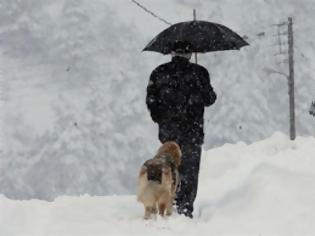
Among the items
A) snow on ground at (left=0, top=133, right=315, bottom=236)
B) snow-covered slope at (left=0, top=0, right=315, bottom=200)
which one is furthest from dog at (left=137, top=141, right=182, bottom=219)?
snow-covered slope at (left=0, top=0, right=315, bottom=200)

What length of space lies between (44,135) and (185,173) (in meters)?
61.0

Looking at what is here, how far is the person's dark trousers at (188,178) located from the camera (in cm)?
727

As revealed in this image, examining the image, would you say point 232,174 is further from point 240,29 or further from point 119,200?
point 240,29

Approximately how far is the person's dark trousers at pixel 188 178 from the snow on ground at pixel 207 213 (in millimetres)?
192

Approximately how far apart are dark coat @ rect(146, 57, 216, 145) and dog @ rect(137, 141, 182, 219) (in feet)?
1.74

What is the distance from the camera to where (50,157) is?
6425 cm

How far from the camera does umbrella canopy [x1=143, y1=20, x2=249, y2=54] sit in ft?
24.2

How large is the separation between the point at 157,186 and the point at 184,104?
3.44ft

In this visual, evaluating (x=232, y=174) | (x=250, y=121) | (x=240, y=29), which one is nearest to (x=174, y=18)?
(x=240, y=29)

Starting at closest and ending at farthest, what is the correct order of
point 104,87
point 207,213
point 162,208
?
point 162,208
point 207,213
point 104,87

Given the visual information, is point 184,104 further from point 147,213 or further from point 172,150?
point 147,213

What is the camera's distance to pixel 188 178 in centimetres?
736

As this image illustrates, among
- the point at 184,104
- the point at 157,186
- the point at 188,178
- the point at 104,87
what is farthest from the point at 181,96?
the point at 104,87

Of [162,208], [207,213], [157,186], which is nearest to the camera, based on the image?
[157,186]
